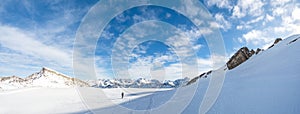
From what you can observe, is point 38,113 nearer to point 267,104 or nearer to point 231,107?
point 231,107

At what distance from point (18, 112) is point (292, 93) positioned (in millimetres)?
25923

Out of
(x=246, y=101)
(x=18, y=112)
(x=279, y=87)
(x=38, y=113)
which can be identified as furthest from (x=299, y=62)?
(x=18, y=112)

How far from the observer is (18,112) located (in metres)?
24.4

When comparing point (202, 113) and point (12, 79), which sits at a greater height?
point (12, 79)

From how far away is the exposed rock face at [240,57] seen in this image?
45.1 meters

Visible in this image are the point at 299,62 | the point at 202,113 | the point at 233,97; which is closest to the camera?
the point at 202,113

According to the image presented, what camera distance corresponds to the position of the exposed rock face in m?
45.1

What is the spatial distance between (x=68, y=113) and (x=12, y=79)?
664 ft

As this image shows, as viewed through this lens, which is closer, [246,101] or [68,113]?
[246,101]

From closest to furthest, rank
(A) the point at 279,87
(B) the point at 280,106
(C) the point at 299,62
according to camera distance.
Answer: (B) the point at 280,106
(A) the point at 279,87
(C) the point at 299,62

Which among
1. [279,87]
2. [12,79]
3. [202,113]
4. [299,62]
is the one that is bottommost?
[202,113]

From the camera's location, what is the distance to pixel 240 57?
46.9 m

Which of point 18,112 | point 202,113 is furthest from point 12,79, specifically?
point 202,113

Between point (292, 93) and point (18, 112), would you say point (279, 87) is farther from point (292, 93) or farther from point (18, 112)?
point (18, 112)
